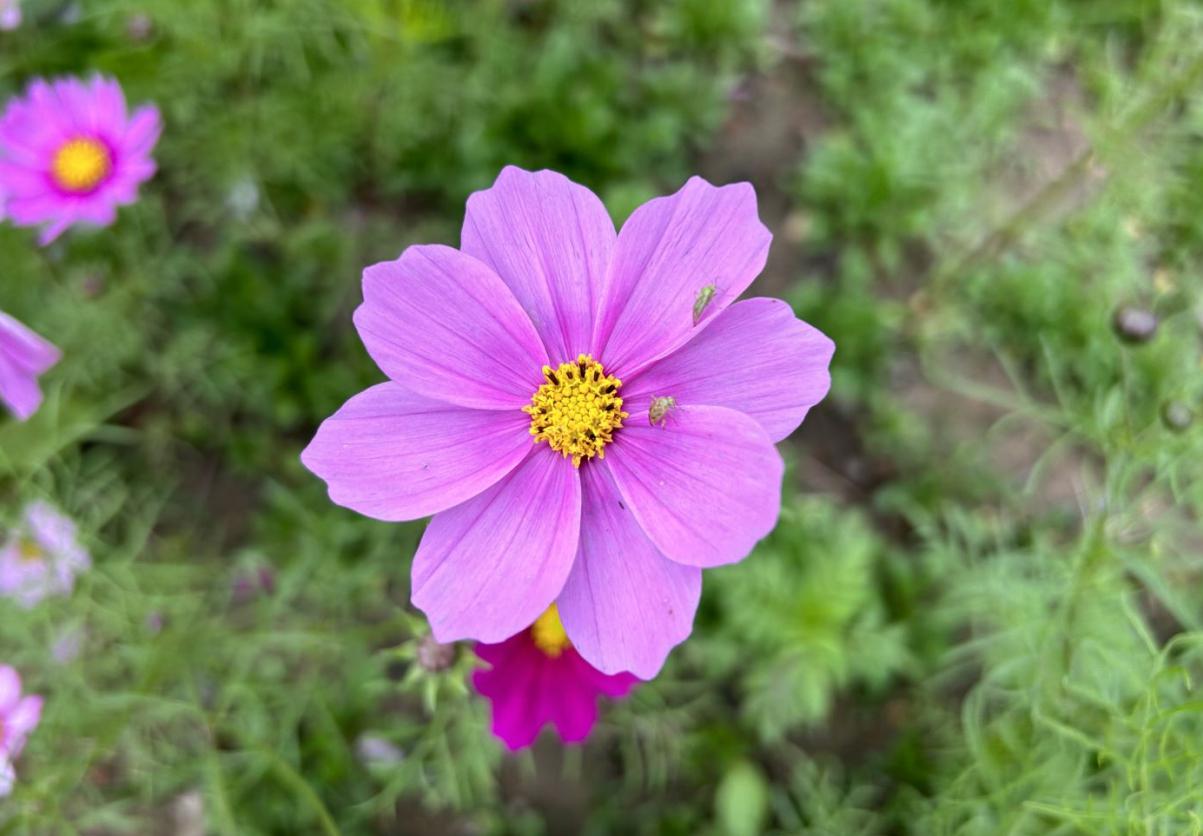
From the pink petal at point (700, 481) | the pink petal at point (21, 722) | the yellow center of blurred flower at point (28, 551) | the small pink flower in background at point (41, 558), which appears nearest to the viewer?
the pink petal at point (700, 481)

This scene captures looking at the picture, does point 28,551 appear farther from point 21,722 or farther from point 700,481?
point 700,481

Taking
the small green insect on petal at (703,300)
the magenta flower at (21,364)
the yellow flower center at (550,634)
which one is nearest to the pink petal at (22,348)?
the magenta flower at (21,364)

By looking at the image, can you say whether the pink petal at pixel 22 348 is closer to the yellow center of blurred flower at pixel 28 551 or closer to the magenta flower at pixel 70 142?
the magenta flower at pixel 70 142

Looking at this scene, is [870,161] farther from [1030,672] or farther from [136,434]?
[136,434]

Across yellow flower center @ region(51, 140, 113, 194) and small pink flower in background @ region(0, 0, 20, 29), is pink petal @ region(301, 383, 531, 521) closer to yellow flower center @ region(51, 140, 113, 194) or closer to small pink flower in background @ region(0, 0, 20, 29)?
yellow flower center @ region(51, 140, 113, 194)

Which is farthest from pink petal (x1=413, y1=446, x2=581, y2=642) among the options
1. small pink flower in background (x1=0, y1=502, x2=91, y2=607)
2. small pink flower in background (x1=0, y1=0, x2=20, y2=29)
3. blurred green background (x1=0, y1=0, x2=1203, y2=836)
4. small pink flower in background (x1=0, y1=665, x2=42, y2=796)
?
small pink flower in background (x1=0, y1=0, x2=20, y2=29)

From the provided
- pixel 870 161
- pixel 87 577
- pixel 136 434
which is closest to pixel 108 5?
pixel 136 434

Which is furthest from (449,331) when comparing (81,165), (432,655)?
(81,165)
